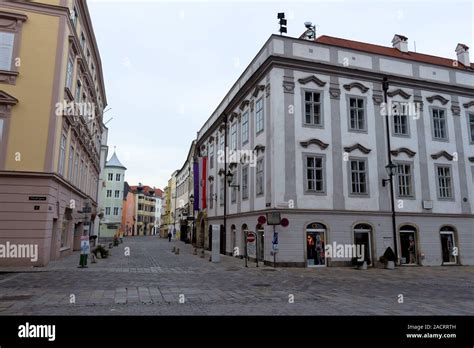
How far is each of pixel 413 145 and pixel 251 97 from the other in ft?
38.1

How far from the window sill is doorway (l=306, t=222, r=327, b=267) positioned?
58.2ft

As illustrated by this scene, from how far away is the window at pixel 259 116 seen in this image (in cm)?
2408

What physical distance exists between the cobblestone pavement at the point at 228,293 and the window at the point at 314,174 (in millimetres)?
5501

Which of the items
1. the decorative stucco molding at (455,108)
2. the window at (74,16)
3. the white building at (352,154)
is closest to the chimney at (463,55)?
the white building at (352,154)

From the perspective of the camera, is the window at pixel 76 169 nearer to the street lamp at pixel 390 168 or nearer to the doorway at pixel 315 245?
the doorway at pixel 315 245

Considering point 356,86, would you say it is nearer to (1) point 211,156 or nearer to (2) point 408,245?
(2) point 408,245

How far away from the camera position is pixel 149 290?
466 inches

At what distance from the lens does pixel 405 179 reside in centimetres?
2417

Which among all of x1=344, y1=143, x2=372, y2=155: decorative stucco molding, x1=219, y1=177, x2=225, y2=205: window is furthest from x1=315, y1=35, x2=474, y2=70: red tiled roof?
x1=219, y1=177, x2=225, y2=205: window

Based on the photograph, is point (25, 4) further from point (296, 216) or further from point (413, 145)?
point (413, 145)

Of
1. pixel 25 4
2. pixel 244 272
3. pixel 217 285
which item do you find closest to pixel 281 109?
pixel 244 272

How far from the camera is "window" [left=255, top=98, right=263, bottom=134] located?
2408 centimetres

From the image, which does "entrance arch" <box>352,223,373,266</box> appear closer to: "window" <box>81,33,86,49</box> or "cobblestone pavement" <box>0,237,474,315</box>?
"cobblestone pavement" <box>0,237,474,315</box>

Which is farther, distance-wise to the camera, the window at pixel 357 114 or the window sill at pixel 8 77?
the window at pixel 357 114
